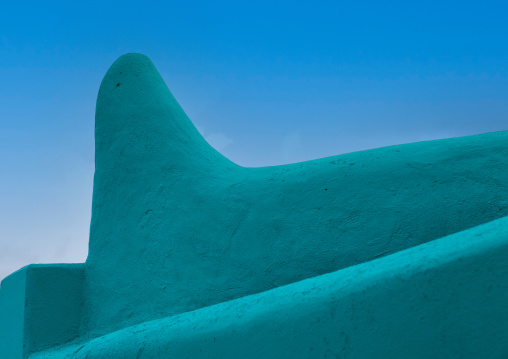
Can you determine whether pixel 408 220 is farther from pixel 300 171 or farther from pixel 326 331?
pixel 326 331

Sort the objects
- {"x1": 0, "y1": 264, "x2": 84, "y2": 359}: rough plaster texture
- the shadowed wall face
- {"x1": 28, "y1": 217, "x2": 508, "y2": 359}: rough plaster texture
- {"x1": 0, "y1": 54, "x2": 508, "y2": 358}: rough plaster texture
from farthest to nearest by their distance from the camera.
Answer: {"x1": 0, "y1": 264, "x2": 84, "y2": 359}: rough plaster texture
the shadowed wall face
{"x1": 0, "y1": 54, "x2": 508, "y2": 358}: rough plaster texture
{"x1": 28, "y1": 217, "x2": 508, "y2": 359}: rough plaster texture

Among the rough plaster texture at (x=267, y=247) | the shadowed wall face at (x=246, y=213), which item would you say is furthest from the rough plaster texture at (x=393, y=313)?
the shadowed wall face at (x=246, y=213)

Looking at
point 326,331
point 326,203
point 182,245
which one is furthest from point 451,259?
point 182,245

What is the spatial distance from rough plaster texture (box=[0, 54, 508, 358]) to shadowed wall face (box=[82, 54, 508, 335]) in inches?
0.4

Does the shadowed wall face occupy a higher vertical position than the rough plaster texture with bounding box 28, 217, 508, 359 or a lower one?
higher

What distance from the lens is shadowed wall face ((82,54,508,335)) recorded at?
3.04 m

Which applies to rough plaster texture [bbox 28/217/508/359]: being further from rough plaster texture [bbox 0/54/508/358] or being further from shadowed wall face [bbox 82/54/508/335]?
shadowed wall face [bbox 82/54/508/335]

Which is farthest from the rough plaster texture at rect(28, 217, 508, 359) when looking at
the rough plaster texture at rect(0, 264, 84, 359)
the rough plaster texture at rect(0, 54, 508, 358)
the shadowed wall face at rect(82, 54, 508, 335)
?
the rough plaster texture at rect(0, 264, 84, 359)

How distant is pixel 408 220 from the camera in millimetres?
2998

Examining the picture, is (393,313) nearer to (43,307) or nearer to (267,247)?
(267,247)

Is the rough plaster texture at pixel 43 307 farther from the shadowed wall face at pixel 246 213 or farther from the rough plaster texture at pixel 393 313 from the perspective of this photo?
the rough plaster texture at pixel 393 313

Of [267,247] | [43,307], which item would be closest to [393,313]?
[267,247]

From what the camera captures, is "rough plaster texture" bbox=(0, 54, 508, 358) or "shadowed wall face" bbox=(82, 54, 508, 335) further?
"shadowed wall face" bbox=(82, 54, 508, 335)

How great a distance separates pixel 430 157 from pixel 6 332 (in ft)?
13.7
